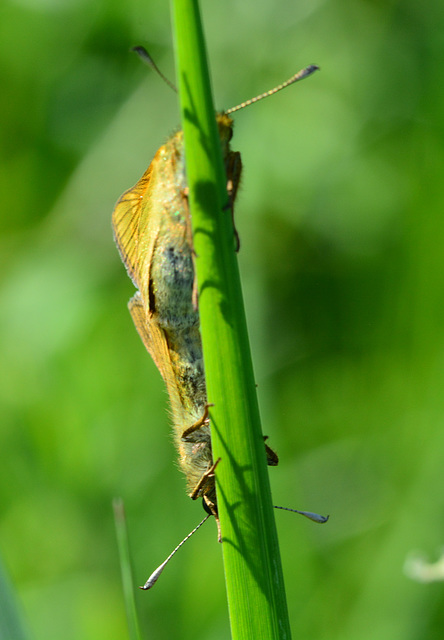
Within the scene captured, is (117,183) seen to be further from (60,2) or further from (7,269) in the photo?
(60,2)

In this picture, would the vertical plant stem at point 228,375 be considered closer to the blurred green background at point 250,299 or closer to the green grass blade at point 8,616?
the green grass blade at point 8,616

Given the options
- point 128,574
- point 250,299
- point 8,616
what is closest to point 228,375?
point 128,574

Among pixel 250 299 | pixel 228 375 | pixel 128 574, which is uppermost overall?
pixel 228 375

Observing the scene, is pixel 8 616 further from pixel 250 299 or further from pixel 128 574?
pixel 250 299

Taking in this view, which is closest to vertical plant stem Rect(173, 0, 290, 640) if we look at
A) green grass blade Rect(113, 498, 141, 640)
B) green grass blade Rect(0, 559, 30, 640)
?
green grass blade Rect(113, 498, 141, 640)

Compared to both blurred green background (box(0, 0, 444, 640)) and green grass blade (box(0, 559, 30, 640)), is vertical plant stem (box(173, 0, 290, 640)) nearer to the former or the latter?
green grass blade (box(0, 559, 30, 640))

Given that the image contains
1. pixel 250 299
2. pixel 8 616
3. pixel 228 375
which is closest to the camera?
pixel 228 375
